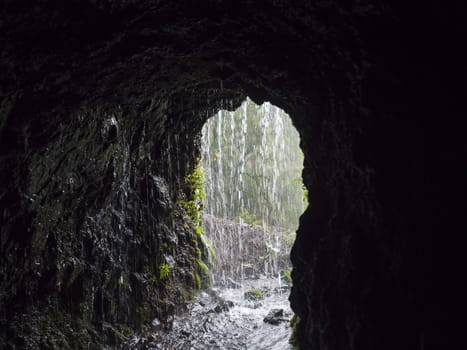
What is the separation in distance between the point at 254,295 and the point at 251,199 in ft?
33.6

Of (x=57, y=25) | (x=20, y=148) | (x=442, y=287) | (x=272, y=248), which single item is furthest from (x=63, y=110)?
(x=272, y=248)

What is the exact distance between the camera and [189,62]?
4203 millimetres

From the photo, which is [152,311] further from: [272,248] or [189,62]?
[272,248]

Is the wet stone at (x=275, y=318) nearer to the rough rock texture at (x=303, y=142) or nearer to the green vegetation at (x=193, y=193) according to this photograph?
the green vegetation at (x=193, y=193)

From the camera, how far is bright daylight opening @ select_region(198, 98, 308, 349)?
1325cm

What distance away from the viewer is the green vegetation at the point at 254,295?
1069 cm

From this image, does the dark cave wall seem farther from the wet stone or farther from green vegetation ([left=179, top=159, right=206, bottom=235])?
the wet stone

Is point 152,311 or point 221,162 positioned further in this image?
point 221,162

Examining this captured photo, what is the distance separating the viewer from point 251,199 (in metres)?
20.9

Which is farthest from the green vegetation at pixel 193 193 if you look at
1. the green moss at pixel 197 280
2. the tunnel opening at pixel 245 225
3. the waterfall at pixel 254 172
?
the waterfall at pixel 254 172

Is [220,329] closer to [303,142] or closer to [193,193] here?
[193,193]

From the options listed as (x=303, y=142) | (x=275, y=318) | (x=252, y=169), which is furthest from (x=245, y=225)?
(x=303, y=142)

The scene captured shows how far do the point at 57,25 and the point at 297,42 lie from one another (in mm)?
1966

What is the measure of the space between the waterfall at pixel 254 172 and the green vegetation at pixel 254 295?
17.4ft
